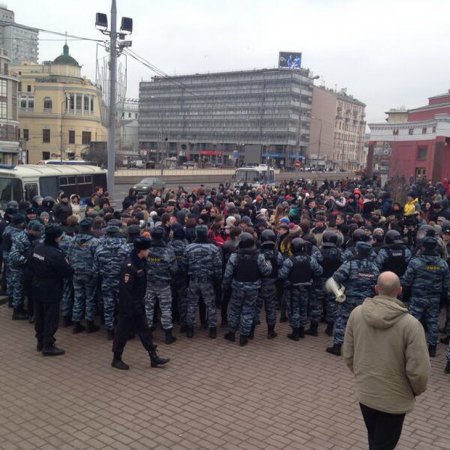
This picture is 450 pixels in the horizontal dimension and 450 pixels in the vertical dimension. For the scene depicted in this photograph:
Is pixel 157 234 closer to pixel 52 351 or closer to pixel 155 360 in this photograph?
pixel 155 360

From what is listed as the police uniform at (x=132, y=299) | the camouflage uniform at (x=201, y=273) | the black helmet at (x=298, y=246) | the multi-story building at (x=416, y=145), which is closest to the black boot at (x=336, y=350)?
the black helmet at (x=298, y=246)

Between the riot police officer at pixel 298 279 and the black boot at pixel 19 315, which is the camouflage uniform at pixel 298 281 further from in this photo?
the black boot at pixel 19 315

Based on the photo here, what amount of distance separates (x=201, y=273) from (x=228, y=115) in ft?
376

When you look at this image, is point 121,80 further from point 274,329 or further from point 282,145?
point 282,145

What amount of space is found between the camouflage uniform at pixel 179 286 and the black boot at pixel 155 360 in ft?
5.04

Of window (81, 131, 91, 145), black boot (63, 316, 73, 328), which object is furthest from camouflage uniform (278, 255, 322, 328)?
window (81, 131, 91, 145)

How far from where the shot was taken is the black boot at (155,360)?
6820 mm

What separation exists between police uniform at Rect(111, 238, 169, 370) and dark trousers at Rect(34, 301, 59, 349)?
3.46 ft

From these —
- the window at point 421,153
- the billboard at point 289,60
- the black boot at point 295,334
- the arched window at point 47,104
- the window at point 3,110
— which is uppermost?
the billboard at point 289,60

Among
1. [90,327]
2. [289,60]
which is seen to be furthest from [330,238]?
[289,60]

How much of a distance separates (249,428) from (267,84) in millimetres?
113219

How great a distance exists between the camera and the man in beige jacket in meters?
3.69

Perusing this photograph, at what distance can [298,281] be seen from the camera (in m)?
8.04

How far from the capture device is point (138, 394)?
613cm
